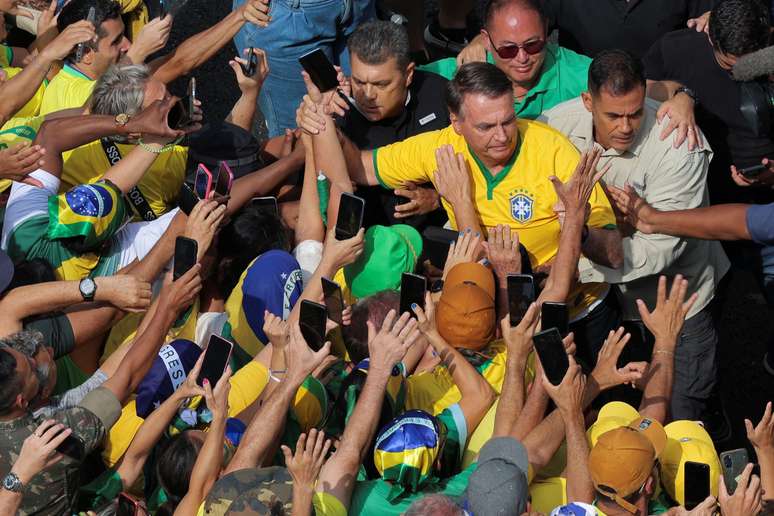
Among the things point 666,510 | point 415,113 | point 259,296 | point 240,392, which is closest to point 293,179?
point 415,113

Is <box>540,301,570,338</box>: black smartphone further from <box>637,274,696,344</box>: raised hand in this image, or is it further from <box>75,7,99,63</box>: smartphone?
<box>75,7,99,63</box>: smartphone

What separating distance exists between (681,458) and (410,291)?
1249 millimetres

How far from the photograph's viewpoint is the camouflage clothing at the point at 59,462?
13.4 feet

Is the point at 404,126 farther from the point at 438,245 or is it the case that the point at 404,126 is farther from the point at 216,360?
the point at 216,360

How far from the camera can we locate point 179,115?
5363 mm

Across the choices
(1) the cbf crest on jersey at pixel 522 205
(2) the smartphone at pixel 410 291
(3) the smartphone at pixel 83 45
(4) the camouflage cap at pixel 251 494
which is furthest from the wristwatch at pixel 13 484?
(3) the smartphone at pixel 83 45

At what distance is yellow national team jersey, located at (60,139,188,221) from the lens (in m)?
Result: 5.75

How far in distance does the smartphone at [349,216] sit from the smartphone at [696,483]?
176cm

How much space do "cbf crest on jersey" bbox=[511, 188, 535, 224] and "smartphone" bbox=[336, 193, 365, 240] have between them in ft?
2.46

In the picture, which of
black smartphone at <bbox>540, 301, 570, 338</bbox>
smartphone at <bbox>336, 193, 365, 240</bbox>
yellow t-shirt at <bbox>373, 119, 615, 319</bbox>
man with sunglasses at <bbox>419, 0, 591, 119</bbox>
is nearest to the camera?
black smartphone at <bbox>540, 301, 570, 338</bbox>

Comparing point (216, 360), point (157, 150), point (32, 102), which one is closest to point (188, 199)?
point (157, 150)

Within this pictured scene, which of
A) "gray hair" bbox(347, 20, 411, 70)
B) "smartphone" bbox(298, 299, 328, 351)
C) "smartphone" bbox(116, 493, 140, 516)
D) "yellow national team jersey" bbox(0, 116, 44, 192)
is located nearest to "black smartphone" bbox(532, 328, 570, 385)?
"smartphone" bbox(298, 299, 328, 351)

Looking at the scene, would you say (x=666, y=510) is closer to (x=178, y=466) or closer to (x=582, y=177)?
(x=582, y=177)

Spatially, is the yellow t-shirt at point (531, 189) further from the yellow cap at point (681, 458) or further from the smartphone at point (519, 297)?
the yellow cap at point (681, 458)
